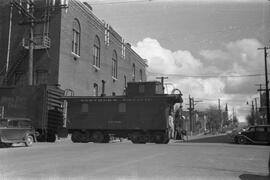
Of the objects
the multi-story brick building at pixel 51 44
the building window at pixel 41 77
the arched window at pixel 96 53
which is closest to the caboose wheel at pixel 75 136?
the multi-story brick building at pixel 51 44

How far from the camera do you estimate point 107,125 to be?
27656 millimetres

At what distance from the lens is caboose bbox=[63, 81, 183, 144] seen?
26500 millimetres

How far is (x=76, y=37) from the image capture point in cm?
4028

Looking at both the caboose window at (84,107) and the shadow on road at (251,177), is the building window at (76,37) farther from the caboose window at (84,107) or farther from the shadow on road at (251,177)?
the shadow on road at (251,177)

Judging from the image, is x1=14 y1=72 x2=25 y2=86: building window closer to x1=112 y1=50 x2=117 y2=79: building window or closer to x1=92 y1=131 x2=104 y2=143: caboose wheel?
x1=92 y1=131 x2=104 y2=143: caboose wheel

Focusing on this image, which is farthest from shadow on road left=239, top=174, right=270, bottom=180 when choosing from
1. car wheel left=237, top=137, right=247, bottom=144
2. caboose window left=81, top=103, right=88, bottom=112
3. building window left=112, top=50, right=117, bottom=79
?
building window left=112, top=50, right=117, bottom=79

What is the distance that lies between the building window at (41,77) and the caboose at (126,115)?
8449mm

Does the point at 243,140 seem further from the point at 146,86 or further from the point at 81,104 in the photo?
the point at 81,104

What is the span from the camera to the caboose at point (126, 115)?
26.5 meters

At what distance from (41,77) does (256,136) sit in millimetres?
20911

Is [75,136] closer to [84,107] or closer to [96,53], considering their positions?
[84,107]

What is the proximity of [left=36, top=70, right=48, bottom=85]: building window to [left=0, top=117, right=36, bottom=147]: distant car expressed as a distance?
1363 cm

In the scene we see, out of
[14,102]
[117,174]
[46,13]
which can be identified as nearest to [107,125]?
[14,102]

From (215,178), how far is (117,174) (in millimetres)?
2547
